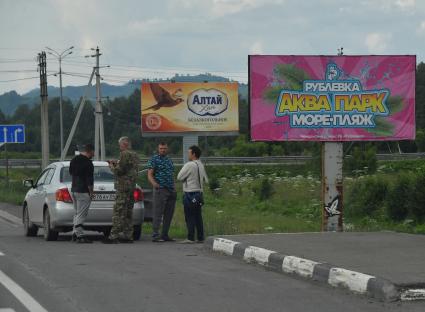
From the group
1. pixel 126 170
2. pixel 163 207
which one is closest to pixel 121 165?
pixel 126 170

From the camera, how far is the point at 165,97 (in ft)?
168

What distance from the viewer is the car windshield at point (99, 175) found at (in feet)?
54.6

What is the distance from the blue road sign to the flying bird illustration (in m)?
12.1

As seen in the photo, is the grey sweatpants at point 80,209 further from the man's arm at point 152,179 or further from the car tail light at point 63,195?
the man's arm at point 152,179

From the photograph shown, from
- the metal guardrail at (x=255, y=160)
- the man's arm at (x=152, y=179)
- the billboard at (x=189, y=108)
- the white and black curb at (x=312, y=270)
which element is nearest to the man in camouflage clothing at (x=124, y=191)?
the man's arm at (x=152, y=179)

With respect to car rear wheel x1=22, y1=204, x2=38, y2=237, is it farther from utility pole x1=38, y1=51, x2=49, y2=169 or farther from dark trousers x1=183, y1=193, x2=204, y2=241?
utility pole x1=38, y1=51, x2=49, y2=169

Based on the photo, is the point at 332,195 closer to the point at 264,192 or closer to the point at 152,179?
the point at 152,179

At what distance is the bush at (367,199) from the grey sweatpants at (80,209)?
1708cm

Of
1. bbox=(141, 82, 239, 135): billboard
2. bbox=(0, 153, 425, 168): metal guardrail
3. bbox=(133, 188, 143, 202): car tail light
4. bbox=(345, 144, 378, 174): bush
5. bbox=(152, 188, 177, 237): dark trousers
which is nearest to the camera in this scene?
bbox=(152, 188, 177, 237): dark trousers

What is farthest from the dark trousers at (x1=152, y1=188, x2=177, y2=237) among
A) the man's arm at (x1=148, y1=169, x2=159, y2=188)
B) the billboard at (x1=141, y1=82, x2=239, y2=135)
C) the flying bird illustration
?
the flying bird illustration

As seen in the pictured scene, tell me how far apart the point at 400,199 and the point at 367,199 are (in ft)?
15.1

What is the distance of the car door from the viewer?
1688 centimetres

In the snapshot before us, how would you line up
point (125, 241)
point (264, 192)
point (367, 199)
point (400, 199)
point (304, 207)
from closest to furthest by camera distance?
point (125, 241)
point (400, 199)
point (367, 199)
point (304, 207)
point (264, 192)

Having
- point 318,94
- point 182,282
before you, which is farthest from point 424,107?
point 182,282
